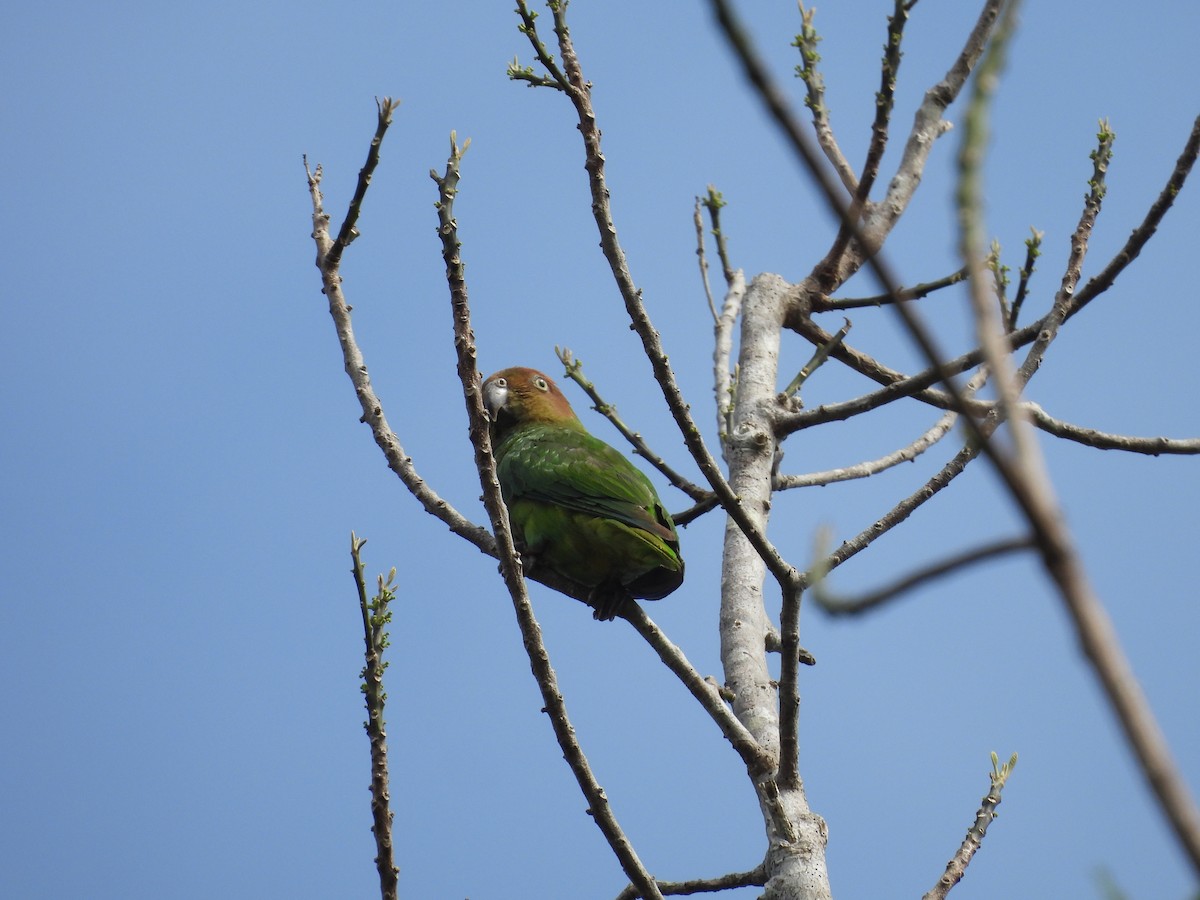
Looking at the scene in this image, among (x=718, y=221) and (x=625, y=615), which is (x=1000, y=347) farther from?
(x=718, y=221)

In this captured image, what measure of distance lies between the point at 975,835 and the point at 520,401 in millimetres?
3732

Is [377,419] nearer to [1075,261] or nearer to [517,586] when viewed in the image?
[517,586]

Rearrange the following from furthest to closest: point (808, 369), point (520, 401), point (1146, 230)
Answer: point (520, 401) < point (808, 369) < point (1146, 230)

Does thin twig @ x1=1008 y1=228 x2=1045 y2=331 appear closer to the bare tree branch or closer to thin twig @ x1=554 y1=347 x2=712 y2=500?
thin twig @ x1=554 y1=347 x2=712 y2=500

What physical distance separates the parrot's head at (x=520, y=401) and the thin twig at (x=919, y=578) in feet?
18.7

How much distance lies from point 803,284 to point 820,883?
3.37m

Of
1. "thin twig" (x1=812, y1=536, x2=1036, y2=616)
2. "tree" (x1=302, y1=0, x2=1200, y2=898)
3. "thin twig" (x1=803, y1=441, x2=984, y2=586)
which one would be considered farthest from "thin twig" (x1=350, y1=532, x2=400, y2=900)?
"thin twig" (x1=812, y1=536, x2=1036, y2=616)

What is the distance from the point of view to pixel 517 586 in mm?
3445

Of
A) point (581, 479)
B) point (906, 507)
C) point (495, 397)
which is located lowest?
point (906, 507)

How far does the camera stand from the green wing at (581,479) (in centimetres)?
527

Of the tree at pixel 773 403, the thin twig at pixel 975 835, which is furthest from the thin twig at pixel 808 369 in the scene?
the thin twig at pixel 975 835

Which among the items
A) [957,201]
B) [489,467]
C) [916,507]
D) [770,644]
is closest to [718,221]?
[770,644]

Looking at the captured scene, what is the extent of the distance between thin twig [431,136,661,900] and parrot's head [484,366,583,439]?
322 centimetres

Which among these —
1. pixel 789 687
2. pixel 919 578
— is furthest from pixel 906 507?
pixel 919 578
